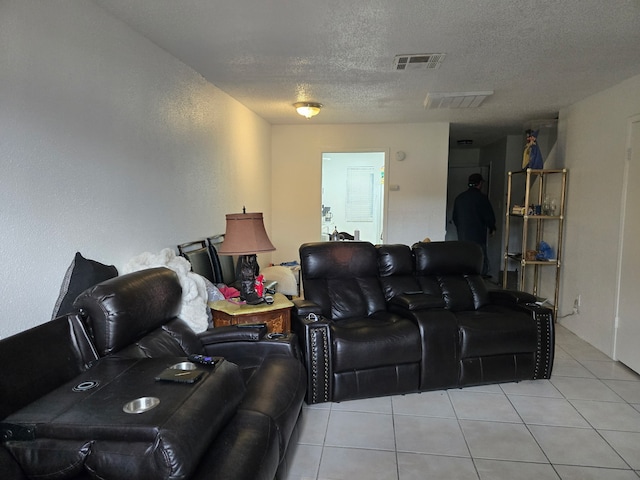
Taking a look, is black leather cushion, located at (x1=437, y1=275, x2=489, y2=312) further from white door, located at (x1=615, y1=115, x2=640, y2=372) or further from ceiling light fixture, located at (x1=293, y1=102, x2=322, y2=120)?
ceiling light fixture, located at (x1=293, y1=102, x2=322, y2=120)

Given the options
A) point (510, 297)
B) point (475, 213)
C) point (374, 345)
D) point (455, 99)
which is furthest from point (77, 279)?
point (475, 213)

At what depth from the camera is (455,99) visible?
4008 mm

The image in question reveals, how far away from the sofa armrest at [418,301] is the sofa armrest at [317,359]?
671 millimetres

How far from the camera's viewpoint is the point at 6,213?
1.64 m

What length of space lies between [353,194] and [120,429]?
7.28 m

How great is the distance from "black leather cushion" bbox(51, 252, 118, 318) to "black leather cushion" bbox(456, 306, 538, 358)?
7.63 ft

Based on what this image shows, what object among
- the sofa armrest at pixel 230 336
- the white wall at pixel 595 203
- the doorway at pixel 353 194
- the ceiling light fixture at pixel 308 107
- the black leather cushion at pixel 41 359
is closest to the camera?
the black leather cushion at pixel 41 359

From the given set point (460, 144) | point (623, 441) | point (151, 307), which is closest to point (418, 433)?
point (623, 441)

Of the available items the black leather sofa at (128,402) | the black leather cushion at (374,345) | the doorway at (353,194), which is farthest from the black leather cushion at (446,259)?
the doorway at (353,194)

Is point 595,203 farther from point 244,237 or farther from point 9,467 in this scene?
point 9,467

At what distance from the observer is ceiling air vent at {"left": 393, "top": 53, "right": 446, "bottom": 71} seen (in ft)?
9.40

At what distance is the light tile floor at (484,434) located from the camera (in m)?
2.03

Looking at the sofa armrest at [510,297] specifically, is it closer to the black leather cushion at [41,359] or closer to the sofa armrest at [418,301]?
the sofa armrest at [418,301]

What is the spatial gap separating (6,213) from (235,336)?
1.26m
